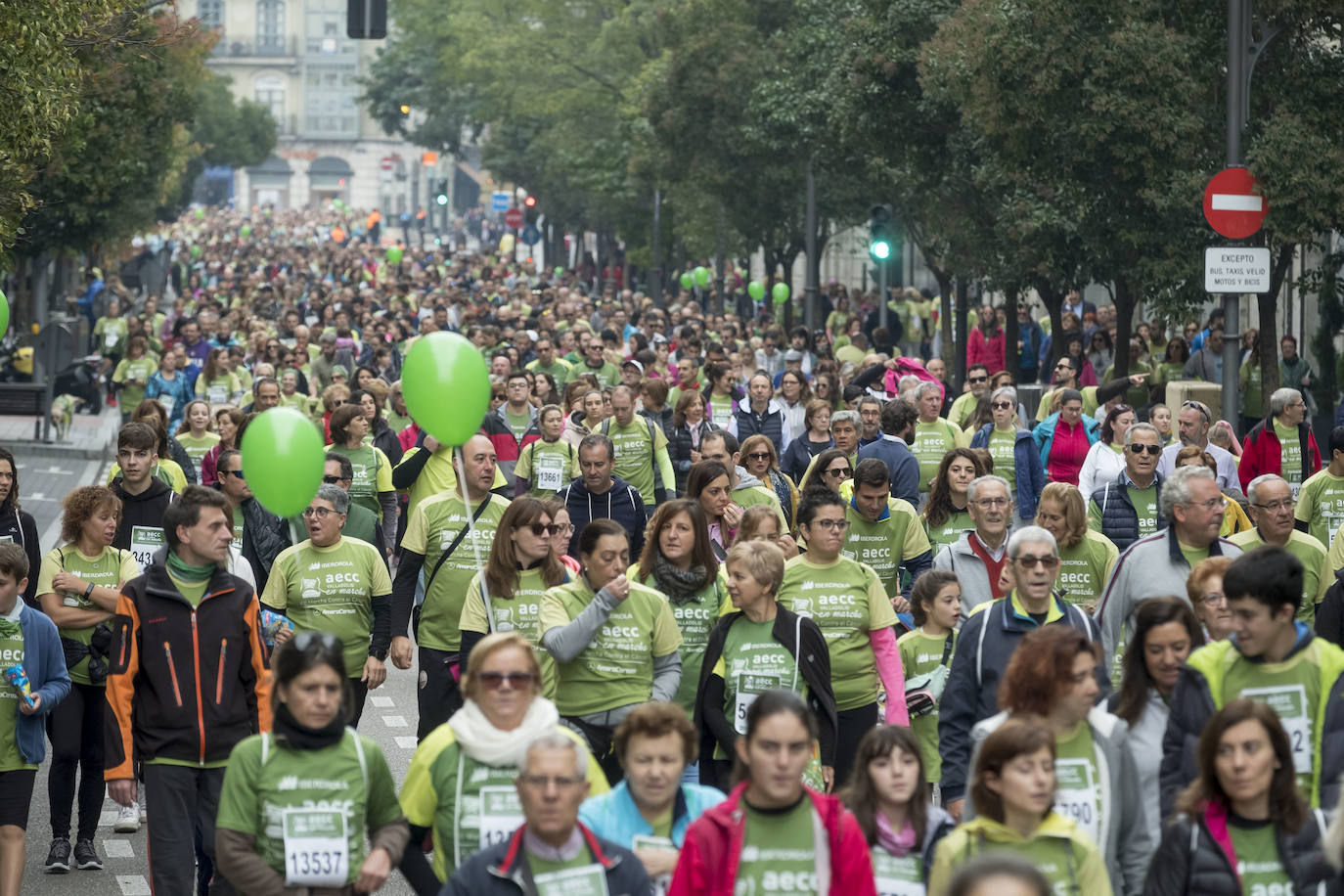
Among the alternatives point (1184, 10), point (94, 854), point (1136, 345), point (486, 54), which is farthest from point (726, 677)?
point (486, 54)

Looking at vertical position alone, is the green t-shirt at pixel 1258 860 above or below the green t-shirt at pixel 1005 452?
below

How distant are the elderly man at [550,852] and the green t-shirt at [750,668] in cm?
240

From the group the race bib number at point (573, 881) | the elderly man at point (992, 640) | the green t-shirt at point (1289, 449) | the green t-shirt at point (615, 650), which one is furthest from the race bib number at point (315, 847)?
the green t-shirt at point (1289, 449)

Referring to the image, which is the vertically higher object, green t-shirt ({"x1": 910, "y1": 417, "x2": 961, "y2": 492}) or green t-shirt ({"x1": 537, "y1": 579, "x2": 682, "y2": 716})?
green t-shirt ({"x1": 910, "y1": 417, "x2": 961, "y2": 492})

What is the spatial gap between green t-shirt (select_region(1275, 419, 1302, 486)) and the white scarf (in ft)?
30.3

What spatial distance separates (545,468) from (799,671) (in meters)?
6.46

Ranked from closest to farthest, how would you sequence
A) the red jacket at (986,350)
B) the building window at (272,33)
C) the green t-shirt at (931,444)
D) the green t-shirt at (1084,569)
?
1. the green t-shirt at (1084,569)
2. the green t-shirt at (931,444)
3. the red jacket at (986,350)
4. the building window at (272,33)

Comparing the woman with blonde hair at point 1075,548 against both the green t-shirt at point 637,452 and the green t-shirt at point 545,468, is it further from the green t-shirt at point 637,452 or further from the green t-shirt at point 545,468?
the green t-shirt at point 637,452

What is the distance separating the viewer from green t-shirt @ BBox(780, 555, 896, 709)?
27.8 feet

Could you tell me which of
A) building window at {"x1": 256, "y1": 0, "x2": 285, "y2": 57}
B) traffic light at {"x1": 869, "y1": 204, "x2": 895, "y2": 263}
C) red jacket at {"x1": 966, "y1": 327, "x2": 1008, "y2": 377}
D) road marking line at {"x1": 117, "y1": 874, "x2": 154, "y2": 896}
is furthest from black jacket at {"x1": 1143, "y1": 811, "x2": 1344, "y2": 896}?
building window at {"x1": 256, "y1": 0, "x2": 285, "y2": 57}

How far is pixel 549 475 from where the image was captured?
14.2 meters

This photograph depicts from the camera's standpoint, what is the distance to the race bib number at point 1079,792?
20.2ft

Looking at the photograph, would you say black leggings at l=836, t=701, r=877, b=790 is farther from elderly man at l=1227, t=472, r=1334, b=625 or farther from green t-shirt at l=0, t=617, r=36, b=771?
green t-shirt at l=0, t=617, r=36, b=771

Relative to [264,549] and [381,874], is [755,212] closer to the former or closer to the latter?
[264,549]
